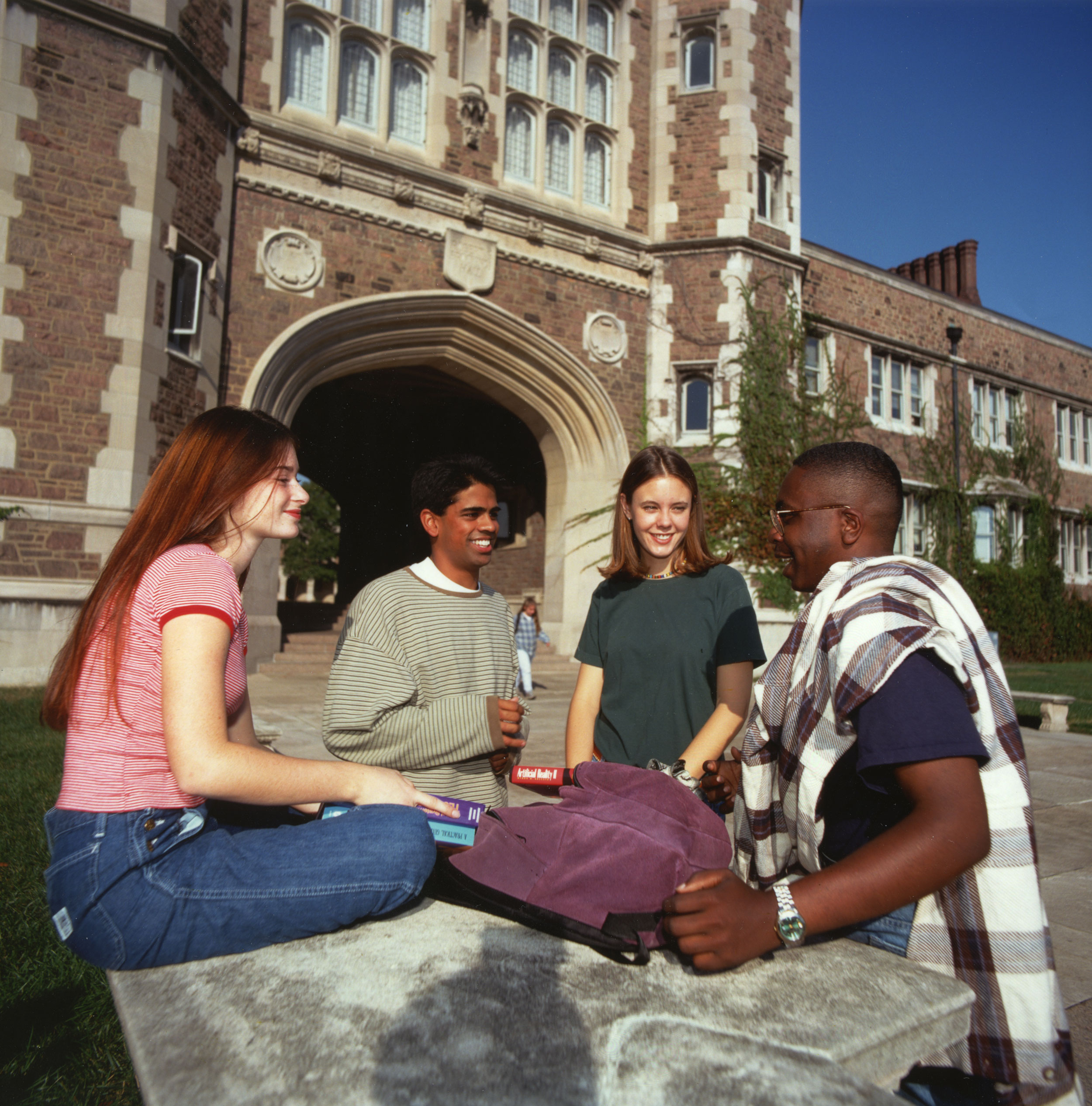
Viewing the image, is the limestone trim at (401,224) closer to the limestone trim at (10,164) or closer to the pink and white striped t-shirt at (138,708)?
the limestone trim at (10,164)

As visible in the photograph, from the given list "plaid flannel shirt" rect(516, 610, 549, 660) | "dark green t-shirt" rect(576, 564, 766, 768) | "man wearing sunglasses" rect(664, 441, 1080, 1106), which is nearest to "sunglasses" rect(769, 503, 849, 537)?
"man wearing sunglasses" rect(664, 441, 1080, 1106)

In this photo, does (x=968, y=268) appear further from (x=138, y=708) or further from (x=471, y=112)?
(x=138, y=708)

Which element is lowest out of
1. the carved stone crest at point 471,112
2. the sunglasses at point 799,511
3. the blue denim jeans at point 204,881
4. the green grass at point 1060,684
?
the green grass at point 1060,684

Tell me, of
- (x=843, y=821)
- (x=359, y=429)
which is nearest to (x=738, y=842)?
(x=843, y=821)

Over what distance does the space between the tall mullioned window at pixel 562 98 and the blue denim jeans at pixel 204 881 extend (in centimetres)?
1288

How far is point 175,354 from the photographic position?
30.3ft

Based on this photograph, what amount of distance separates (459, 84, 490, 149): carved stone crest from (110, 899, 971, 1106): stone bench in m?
12.6

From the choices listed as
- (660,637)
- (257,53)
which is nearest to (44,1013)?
(660,637)

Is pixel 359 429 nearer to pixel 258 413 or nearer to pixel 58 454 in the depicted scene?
pixel 58 454

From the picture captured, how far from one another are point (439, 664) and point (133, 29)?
31.1ft

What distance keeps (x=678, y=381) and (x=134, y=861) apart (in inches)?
514

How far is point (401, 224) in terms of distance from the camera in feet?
37.9

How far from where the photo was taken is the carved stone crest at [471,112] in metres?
12.0

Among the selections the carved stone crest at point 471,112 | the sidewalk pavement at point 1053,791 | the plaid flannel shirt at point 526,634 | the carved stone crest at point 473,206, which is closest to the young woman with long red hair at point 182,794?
the sidewalk pavement at point 1053,791
